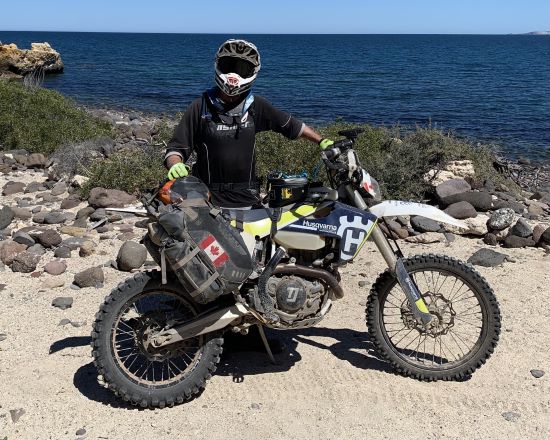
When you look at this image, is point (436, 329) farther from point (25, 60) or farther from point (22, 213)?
point (25, 60)

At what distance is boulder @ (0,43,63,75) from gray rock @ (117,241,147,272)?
2031 inches

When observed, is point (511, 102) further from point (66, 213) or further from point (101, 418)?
point (101, 418)

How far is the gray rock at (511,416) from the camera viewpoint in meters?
4.48

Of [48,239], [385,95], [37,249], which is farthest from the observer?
[385,95]

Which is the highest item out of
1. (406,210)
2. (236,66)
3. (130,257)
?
(236,66)

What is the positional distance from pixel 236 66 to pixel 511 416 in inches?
131

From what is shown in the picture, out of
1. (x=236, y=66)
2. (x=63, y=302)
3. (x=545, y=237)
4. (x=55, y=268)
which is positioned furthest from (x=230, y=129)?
(x=545, y=237)

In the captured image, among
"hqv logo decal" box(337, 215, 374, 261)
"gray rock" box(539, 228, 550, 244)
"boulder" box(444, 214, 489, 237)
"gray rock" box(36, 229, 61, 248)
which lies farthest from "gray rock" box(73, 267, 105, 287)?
"gray rock" box(539, 228, 550, 244)

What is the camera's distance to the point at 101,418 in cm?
449

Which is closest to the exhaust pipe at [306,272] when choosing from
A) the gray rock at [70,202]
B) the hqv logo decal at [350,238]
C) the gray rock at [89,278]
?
the hqv logo decal at [350,238]

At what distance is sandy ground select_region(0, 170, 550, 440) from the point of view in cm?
438

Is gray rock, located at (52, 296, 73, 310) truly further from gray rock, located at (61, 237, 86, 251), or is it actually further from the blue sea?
the blue sea

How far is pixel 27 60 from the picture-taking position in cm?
5775

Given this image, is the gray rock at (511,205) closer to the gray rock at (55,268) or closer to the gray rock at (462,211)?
the gray rock at (462,211)
